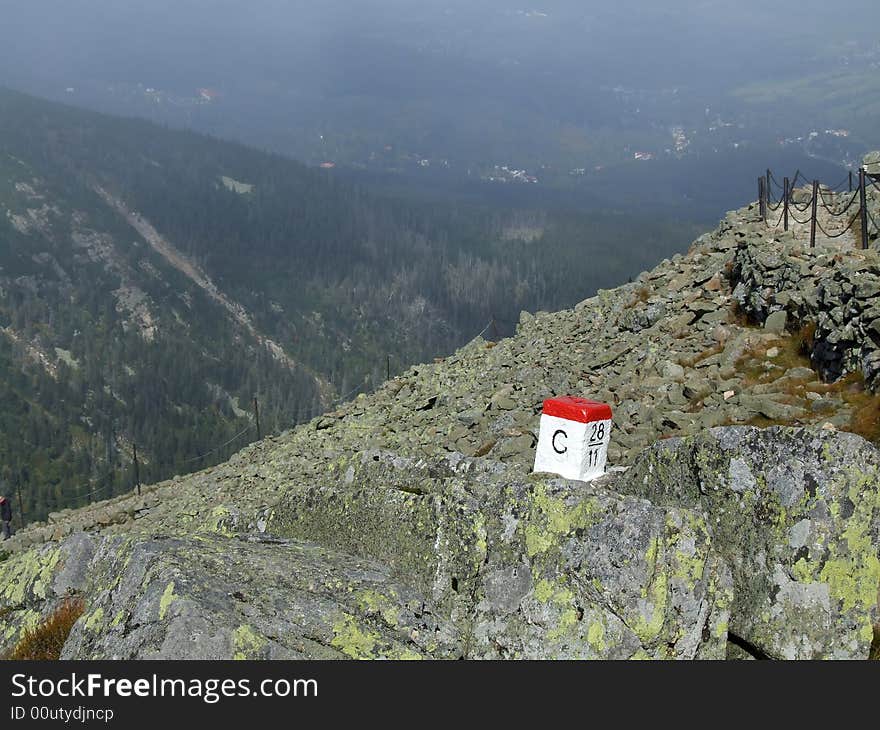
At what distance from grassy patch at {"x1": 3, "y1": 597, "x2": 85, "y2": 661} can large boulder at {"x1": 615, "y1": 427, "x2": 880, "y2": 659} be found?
10390mm

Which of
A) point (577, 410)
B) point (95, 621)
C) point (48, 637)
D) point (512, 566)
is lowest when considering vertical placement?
A: point (48, 637)

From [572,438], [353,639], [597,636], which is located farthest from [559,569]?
[572,438]

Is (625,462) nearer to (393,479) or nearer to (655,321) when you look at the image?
(393,479)

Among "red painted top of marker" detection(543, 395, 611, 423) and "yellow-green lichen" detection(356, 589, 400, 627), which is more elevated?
"red painted top of marker" detection(543, 395, 611, 423)

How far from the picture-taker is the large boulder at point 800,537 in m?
13.4

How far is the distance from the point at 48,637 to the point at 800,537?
1197 cm

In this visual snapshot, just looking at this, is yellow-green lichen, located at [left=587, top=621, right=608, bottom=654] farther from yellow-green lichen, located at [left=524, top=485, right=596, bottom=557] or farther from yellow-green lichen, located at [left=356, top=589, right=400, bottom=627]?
yellow-green lichen, located at [left=356, top=589, right=400, bottom=627]

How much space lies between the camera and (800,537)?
1370 centimetres

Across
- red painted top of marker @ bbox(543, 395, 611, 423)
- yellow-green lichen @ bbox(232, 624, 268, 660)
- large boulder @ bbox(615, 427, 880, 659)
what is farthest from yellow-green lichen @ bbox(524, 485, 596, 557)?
red painted top of marker @ bbox(543, 395, 611, 423)

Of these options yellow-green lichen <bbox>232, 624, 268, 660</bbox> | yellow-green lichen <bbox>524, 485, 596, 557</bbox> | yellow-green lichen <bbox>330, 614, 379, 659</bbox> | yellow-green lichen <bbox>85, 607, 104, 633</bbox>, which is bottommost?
yellow-green lichen <bbox>85, 607, 104, 633</bbox>

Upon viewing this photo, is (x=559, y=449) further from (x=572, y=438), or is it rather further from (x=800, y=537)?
(x=800, y=537)

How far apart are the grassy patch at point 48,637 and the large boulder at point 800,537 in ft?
34.1

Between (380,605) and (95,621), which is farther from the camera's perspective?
(380,605)

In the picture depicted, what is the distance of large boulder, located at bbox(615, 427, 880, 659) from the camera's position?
1343 cm
